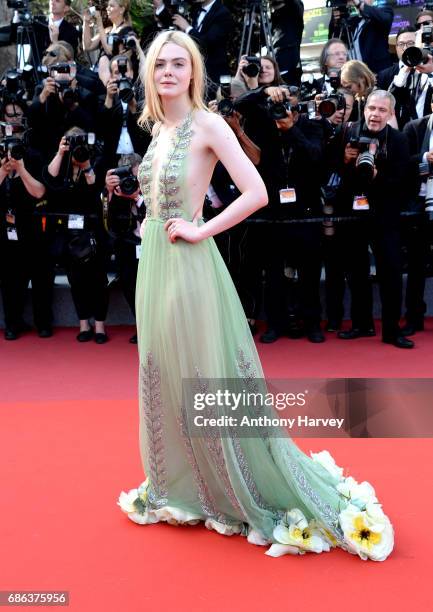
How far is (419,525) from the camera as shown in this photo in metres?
2.93

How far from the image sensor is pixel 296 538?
8.99 feet

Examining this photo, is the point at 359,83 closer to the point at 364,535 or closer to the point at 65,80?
the point at 65,80

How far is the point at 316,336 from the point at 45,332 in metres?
2.01

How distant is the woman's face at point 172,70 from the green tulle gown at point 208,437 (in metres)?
0.13

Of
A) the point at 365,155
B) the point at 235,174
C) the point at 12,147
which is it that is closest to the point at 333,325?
the point at 365,155

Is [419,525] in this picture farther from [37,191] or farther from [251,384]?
[37,191]

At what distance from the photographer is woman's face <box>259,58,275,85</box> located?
5.93 meters

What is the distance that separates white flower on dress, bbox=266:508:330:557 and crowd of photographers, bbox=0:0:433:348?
293 centimetres

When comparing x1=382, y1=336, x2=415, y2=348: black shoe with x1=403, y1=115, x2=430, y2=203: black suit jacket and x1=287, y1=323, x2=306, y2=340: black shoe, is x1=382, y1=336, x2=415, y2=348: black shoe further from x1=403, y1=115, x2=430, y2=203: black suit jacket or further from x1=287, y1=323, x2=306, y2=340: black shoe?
x1=403, y1=115, x2=430, y2=203: black suit jacket

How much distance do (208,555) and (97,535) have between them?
42 centimetres

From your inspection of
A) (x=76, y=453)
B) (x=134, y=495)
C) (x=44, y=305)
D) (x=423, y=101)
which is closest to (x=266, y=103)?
(x=423, y=101)

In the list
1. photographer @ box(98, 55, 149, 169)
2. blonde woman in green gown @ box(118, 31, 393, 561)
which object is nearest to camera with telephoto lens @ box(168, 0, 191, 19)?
photographer @ box(98, 55, 149, 169)

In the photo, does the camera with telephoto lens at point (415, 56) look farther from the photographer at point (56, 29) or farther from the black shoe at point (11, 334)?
the black shoe at point (11, 334)

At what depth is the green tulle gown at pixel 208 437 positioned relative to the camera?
9.12 feet
